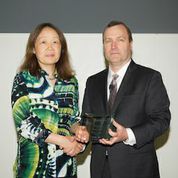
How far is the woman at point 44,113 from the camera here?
6.31 feet

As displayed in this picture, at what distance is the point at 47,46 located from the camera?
2.04 metres

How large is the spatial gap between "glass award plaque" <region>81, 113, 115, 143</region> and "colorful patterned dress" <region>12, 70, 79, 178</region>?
0.25m

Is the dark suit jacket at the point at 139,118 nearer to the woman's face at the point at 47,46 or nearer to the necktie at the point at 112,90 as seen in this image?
the necktie at the point at 112,90

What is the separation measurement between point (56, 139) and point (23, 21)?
141 centimetres

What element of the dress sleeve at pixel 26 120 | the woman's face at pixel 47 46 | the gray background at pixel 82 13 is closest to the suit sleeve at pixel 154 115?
the dress sleeve at pixel 26 120

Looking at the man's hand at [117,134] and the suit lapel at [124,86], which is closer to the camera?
the man's hand at [117,134]

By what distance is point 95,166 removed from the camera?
2.20 meters

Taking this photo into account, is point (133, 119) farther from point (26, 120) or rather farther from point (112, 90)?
point (26, 120)

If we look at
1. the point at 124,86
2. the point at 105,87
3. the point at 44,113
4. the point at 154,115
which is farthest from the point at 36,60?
the point at 154,115

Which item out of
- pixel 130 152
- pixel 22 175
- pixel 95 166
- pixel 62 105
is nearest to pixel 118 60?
pixel 62 105

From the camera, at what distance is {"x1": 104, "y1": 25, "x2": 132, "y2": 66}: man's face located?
2.19m

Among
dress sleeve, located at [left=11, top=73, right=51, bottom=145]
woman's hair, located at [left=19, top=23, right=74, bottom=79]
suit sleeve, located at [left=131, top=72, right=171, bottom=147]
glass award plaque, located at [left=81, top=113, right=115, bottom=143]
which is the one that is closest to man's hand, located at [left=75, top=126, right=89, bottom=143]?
glass award plaque, located at [left=81, top=113, right=115, bottom=143]

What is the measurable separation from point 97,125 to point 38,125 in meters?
0.41

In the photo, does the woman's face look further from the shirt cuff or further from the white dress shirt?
the shirt cuff
